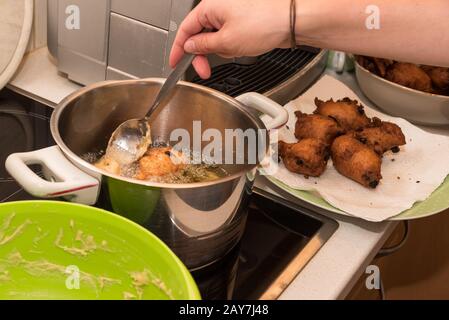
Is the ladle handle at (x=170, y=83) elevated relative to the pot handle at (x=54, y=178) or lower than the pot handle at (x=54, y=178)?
elevated

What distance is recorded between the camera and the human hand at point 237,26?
2.62 feet

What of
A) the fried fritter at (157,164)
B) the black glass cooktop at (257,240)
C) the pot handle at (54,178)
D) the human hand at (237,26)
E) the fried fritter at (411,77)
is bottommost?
the black glass cooktop at (257,240)

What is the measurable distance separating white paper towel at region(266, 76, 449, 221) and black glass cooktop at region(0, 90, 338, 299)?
4cm

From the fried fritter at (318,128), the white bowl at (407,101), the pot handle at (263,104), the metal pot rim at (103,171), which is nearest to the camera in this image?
the metal pot rim at (103,171)

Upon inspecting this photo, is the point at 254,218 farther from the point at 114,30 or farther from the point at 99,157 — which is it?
the point at 114,30

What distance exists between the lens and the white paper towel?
0.87 metres

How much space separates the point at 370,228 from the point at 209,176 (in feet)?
0.76

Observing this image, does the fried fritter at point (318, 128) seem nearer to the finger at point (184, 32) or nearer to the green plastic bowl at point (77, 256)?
the finger at point (184, 32)

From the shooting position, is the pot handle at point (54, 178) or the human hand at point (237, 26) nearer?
the pot handle at point (54, 178)

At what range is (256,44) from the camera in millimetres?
820

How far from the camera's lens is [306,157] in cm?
90

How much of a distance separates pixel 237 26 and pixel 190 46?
0.07 m

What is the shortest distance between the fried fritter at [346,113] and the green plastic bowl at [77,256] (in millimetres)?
467

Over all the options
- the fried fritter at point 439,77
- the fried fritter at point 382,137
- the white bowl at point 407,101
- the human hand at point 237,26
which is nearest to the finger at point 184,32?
the human hand at point 237,26
